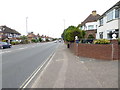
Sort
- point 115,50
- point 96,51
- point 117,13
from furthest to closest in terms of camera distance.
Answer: point 117,13
point 96,51
point 115,50

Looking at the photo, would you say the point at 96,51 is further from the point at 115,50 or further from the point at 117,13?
the point at 117,13

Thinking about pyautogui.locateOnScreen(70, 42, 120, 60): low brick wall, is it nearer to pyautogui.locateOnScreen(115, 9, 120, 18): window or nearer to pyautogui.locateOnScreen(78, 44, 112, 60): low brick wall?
pyautogui.locateOnScreen(78, 44, 112, 60): low brick wall

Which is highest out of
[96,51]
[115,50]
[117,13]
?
[117,13]

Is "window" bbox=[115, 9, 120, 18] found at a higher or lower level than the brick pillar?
higher

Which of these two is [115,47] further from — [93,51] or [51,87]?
[51,87]

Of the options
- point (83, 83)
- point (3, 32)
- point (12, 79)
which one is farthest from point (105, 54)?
point (3, 32)

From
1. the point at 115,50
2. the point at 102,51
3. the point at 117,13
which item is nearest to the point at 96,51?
the point at 102,51

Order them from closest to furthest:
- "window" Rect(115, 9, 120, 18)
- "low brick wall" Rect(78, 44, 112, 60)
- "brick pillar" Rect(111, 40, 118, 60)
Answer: "brick pillar" Rect(111, 40, 118, 60)
"low brick wall" Rect(78, 44, 112, 60)
"window" Rect(115, 9, 120, 18)

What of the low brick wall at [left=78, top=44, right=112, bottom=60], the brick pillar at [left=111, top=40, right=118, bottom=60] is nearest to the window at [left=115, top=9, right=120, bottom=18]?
the low brick wall at [left=78, top=44, right=112, bottom=60]

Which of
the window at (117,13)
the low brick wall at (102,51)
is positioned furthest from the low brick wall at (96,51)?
the window at (117,13)

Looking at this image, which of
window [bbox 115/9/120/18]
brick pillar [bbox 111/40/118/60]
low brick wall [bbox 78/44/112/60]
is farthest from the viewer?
window [bbox 115/9/120/18]

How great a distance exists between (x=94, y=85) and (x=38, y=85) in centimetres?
222

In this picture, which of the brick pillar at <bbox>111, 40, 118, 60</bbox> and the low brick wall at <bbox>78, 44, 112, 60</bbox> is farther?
the low brick wall at <bbox>78, 44, 112, 60</bbox>

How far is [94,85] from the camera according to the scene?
17.1 ft
